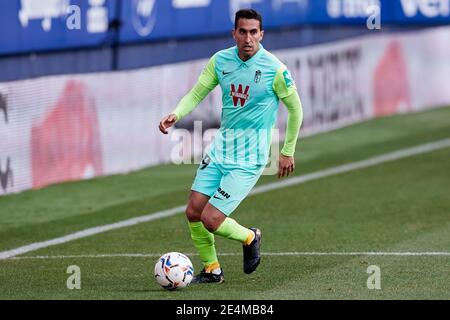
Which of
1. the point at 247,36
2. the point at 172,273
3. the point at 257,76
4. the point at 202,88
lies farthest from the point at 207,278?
the point at 247,36

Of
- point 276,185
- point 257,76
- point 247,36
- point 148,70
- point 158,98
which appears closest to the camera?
point 247,36

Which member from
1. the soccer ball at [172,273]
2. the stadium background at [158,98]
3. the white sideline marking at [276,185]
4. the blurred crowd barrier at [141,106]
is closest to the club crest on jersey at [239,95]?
the soccer ball at [172,273]

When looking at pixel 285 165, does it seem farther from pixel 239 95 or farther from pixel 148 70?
pixel 148 70

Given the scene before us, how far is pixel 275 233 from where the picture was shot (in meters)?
14.0

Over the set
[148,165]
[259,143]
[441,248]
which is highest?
[259,143]

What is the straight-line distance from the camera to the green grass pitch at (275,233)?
10523 millimetres

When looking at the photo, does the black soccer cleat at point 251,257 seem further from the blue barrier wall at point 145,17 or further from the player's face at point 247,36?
the blue barrier wall at point 145,17

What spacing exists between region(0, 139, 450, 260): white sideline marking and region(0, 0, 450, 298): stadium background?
0.83 ft

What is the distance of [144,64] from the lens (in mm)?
22656

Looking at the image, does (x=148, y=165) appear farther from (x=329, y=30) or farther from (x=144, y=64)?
(x=329, y=30)

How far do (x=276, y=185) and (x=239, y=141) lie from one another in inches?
298

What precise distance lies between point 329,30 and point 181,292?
61.1 feet

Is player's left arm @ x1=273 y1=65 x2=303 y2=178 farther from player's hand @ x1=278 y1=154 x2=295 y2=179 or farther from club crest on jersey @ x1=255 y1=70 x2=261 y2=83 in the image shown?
club crest on jersey @ x1=255 y1=70 x2=261 y2=83
